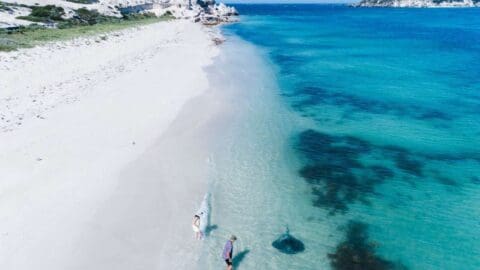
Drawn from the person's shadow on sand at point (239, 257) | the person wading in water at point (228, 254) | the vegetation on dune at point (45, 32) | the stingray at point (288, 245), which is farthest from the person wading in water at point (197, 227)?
the vegetation on dune at point (45, 32)

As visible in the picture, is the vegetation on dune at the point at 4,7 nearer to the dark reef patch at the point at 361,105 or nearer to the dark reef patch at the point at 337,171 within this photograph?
the dark reef patch at the point at 361,105

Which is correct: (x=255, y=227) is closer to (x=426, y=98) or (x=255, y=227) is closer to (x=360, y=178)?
(x=360, y=178)

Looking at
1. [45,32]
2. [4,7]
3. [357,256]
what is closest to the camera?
[357,256]

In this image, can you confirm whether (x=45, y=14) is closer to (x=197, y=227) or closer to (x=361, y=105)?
(x=361, y=105)

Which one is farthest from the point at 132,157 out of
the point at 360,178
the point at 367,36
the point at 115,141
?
the point at 367,36

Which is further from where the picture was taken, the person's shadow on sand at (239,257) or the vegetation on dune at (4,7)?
the vegetation on dune at (4,7)

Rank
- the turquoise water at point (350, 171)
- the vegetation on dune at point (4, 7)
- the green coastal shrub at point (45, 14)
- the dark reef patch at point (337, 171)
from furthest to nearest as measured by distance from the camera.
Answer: the vegetation on dune at point (4, 7) < the green coastal shrub at point (45, 14) < the dark reef patch at point (337, 171) < the turquoise water at point (350, 171)

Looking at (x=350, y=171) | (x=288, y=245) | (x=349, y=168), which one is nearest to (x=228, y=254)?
(x=288, y=245)

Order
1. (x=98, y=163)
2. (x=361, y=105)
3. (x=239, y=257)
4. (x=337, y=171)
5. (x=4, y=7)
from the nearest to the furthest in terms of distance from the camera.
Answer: (x=239, y=257), (x=98, y=163), (x=337, y=171), (x=361, y=105), (x=4, y=7)
